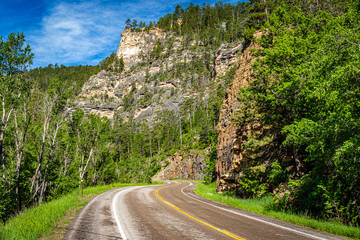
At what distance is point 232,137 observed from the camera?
19.9m

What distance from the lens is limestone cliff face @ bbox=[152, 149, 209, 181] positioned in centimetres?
4700

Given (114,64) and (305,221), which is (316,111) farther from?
(114,64)

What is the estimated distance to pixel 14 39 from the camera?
15844 millimetres

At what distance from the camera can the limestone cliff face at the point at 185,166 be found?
4700 cm

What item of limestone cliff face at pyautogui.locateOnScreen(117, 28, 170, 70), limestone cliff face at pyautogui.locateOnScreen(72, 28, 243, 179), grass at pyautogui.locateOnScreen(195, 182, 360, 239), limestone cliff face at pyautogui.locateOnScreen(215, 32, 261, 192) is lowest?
grass at pyautogui.locateOnScreen(195, 182, 360, 239)

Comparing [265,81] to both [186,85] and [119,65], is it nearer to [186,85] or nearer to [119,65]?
[186,85]

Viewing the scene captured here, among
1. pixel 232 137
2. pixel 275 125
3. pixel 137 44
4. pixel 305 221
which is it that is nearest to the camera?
pixel 305 221

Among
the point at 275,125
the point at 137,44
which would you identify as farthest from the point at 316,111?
the point at 137,44

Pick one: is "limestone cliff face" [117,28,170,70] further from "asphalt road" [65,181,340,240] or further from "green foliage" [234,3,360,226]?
"asphalt road" [65,181,340,240]

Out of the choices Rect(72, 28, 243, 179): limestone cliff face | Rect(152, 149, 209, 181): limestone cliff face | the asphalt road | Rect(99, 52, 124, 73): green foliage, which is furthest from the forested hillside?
Rect(99, 52, 124, 73): green foliage

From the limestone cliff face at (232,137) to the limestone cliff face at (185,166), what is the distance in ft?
77.7

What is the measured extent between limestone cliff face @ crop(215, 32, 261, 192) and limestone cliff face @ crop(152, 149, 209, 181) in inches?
933

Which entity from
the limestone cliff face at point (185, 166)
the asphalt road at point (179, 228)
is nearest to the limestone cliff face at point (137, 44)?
the limestone cliff face at point (185, 166)

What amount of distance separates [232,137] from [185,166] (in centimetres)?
3452
